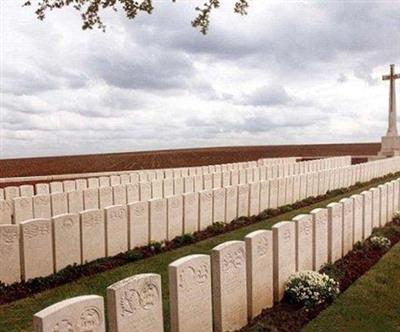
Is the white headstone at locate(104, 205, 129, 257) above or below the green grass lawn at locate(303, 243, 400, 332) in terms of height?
above

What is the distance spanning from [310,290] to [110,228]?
3.91 m

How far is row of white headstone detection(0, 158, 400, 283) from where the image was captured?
275 inches

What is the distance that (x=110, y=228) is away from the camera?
27.3 feet

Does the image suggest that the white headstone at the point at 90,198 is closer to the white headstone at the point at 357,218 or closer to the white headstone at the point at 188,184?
the white headstone at the point at 188,184

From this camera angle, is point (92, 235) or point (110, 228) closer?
point (92, 235)

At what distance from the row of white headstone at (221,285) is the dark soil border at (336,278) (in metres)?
0.15

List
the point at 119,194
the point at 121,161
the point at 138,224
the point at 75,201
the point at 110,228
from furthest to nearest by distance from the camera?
the point at 121,161 < the point at 119,194 < the point at 75,201 < the point at 138,224 < the point at 110,228

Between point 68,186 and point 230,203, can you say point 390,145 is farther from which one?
point 68,186

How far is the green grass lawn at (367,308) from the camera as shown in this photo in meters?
5.46

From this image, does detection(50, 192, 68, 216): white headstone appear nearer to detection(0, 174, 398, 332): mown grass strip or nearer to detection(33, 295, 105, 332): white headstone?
detection(0, 174, 398, 332): mown grass strip

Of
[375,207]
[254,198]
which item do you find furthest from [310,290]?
[254,198]

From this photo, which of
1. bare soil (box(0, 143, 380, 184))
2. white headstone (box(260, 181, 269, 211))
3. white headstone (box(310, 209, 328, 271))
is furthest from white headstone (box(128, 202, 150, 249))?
bare soil (box(0, 143, 380, 184))

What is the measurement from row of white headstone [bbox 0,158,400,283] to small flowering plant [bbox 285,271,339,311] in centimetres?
359

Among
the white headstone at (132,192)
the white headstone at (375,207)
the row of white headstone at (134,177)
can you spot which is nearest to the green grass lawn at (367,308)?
the white headstone at (375,207)
